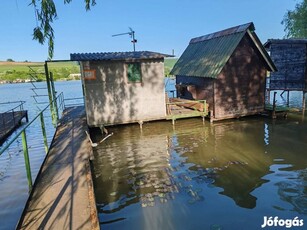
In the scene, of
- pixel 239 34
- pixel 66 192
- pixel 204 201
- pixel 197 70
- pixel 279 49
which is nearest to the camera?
pixel 66 192

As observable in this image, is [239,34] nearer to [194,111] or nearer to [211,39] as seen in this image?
[211,39]

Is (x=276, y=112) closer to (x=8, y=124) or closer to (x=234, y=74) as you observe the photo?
(x=234, y=74)

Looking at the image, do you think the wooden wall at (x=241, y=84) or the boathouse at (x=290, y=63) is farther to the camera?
the boathouse at (x=290, y=63)

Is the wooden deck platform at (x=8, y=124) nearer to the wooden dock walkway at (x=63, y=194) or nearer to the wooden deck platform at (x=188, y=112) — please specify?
the wooden dock walkway at (x=63, y=194)

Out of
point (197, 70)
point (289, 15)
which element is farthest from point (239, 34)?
point (289, 15)

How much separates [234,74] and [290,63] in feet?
21.9

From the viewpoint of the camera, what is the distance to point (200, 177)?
390 inches

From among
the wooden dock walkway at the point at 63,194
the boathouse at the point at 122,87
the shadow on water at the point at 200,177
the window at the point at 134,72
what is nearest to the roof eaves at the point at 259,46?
the shadow on water at the point at 200,177

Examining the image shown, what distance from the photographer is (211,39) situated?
22.2 metres

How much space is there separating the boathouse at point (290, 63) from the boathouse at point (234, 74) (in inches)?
131

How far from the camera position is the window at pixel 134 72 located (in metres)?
16.8

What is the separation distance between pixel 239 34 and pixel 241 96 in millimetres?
4477

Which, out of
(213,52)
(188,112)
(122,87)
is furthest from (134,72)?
(213,52)

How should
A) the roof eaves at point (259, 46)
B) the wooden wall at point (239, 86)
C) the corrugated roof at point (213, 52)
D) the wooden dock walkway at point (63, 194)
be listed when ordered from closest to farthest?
the wooden dock walkway at point (63, 194) → the corrugated roof at point (213, 52) → the roof eaves at point (259, 46) → the wooden wall at point (239, 86)
